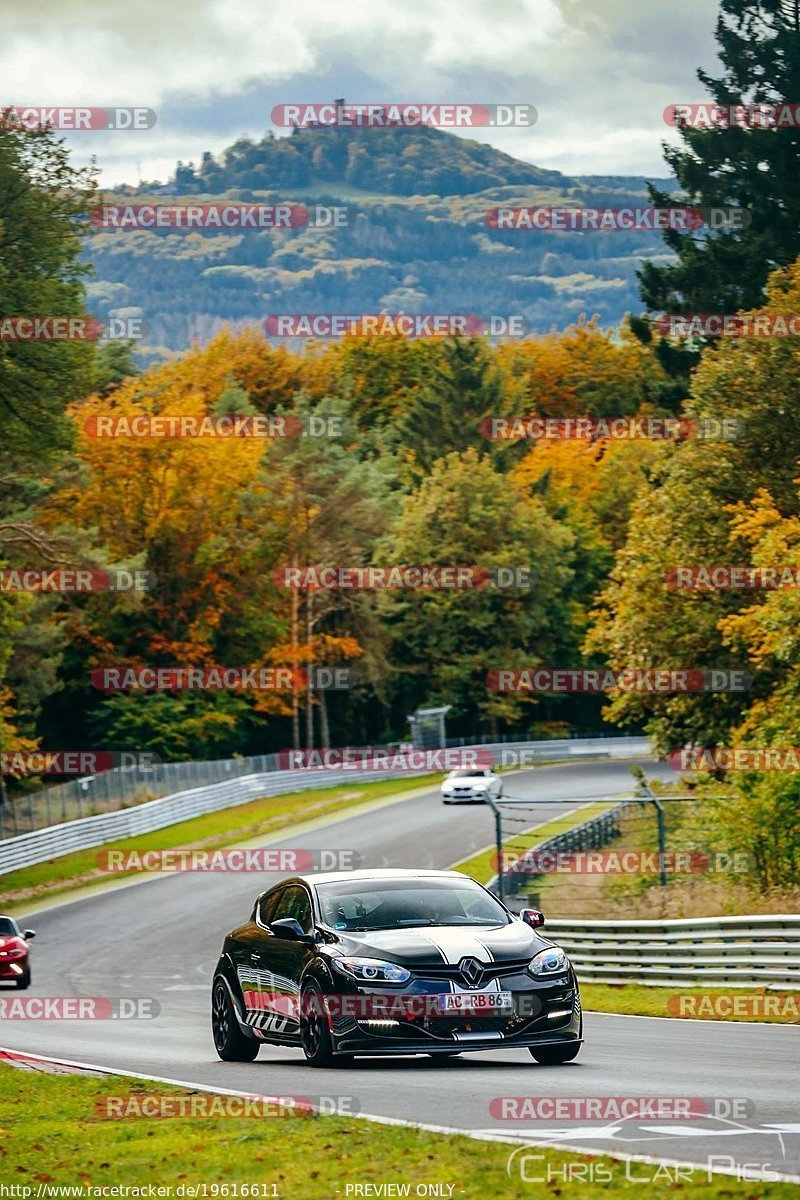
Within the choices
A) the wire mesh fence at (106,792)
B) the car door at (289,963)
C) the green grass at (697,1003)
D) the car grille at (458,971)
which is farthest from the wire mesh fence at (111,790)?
the car grille at (458,971)

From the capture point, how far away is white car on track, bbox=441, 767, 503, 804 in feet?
193

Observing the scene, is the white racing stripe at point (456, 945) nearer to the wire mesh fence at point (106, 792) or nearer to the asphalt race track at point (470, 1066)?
the asphalt race track at point (470, 1066)

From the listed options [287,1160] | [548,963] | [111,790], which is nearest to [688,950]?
[548,963]

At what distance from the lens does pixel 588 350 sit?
112 metres

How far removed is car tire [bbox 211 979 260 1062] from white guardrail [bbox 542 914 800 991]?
7228 millimetres

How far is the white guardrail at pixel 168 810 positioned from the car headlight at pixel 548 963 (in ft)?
117

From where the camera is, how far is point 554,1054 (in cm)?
1324

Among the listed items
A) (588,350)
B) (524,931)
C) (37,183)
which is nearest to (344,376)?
(588,350)

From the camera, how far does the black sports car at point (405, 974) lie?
→ 1264cm

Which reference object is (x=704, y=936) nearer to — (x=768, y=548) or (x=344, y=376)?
(x=768, y=548)

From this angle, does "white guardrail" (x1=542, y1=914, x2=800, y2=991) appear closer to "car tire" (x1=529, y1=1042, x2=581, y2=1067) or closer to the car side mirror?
"car tire" (x1=529, y1=1042, x2=581, y2=1067)

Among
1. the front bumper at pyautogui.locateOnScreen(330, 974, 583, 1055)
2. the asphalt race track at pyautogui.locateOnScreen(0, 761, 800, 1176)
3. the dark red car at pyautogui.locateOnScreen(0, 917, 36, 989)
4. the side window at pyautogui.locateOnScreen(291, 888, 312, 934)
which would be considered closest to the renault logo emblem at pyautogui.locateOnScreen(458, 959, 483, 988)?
the front bumper at pyautogui.locateOnScreen(330, 974, 583, 1055)

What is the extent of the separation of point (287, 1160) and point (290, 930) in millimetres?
4626

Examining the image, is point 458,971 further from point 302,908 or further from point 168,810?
point 168,810
